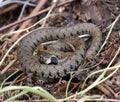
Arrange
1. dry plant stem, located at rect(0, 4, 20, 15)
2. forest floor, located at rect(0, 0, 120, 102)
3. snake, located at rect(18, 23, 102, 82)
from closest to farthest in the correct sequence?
forest floor, located at rect(0, 0, 120, 102) < snake, located at rect(18, 23, 102, 82) < dry plant stem, located at rect(0, 4, 20, 15)

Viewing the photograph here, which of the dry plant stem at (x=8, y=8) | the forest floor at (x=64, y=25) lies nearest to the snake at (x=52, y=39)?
the forest floor at (x=64, y=25)

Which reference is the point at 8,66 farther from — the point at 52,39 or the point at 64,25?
the point at 64,25

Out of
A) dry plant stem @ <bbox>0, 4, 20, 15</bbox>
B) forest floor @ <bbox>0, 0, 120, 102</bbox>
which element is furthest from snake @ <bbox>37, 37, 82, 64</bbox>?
dry plant stem @ <bbox>0, 4, 20, 15</bbox>

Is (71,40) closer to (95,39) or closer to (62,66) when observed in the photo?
(95,39)

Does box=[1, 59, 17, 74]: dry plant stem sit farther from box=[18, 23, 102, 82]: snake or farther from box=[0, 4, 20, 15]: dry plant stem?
box=[0, 4, 20, 15]: dry plant stem

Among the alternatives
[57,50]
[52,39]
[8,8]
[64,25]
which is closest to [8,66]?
[57,50]

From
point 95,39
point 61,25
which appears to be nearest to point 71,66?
point 95,39

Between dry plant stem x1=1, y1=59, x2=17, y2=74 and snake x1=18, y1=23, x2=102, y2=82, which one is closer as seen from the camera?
snake x1=18, y1=23, x2=102, y2=82

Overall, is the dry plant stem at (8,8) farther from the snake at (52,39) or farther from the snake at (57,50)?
the snake at (57,50)

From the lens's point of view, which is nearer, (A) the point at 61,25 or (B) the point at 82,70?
(B) the point at 82,70
